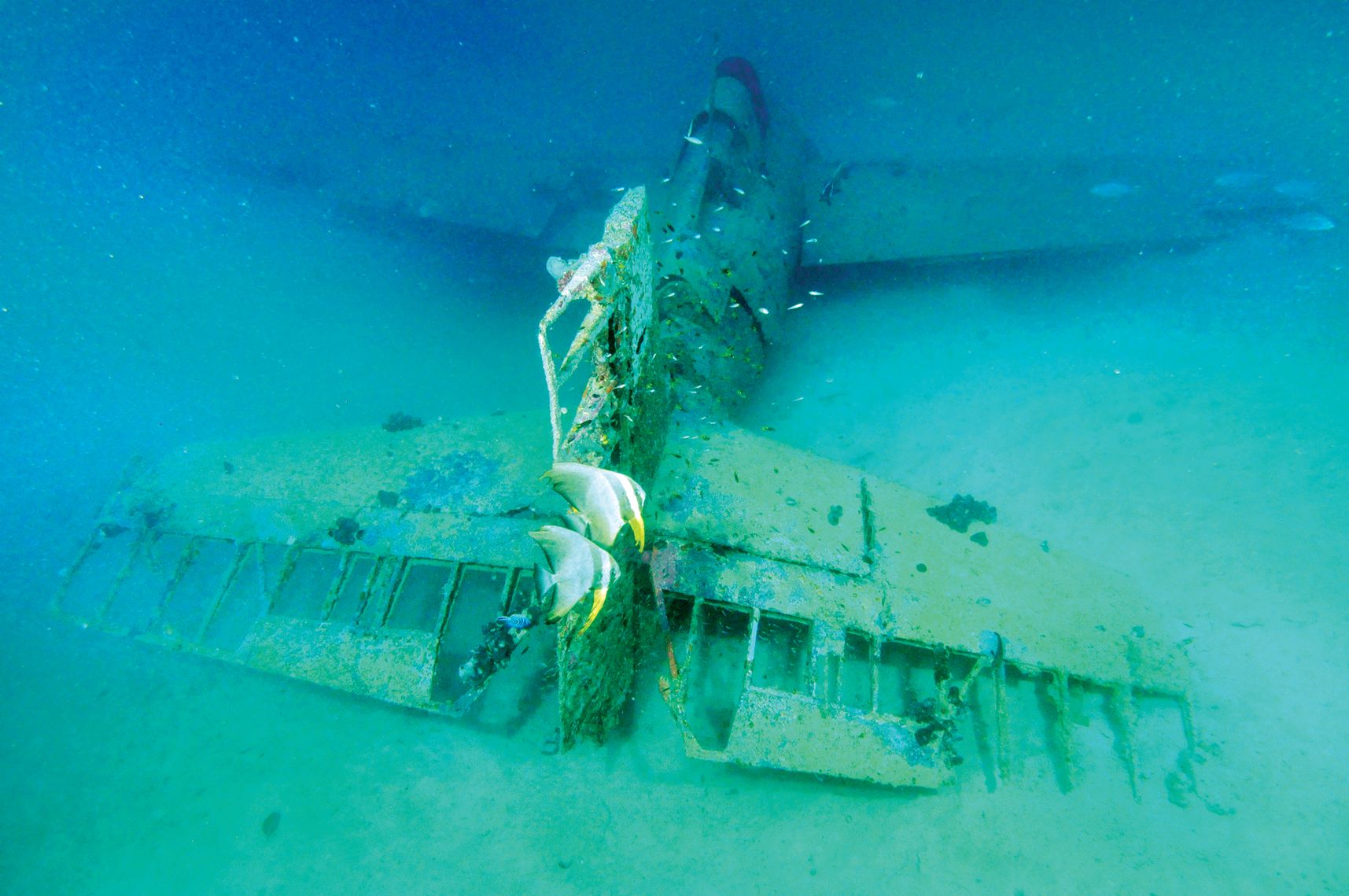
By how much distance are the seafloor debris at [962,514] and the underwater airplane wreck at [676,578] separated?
0.08 feet

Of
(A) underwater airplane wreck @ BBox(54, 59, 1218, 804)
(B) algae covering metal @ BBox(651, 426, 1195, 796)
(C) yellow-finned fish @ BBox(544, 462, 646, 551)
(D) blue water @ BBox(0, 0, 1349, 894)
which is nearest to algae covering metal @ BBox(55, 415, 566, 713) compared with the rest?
(A) underwater airplane wreck @ BBox(54, 59, 1218, 804)

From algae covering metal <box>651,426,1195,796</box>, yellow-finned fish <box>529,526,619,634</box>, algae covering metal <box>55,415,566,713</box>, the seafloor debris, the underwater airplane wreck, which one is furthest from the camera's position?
the seafloor debris

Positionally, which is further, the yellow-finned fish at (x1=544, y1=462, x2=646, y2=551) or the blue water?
the blue water

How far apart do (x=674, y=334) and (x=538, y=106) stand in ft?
72.0

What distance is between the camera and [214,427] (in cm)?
1032

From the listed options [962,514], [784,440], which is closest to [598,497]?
[962,514]

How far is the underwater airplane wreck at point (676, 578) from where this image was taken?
3.42 meters

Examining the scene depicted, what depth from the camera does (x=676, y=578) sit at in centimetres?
411

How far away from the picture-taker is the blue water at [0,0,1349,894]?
4016 millimetres

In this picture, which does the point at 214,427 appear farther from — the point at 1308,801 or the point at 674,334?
the point at 1308,801

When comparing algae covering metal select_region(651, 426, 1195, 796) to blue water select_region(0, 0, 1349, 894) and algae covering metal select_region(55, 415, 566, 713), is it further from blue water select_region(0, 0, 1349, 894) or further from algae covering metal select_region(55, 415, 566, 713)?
algae covering metal select_region(55, 415, 566, 713)

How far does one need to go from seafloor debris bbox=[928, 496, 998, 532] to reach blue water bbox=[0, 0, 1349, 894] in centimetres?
89

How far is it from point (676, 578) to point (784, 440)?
3.49 meters

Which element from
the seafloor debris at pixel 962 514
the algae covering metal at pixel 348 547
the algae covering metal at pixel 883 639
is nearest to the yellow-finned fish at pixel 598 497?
the algae covering metal at pixel 883 639
